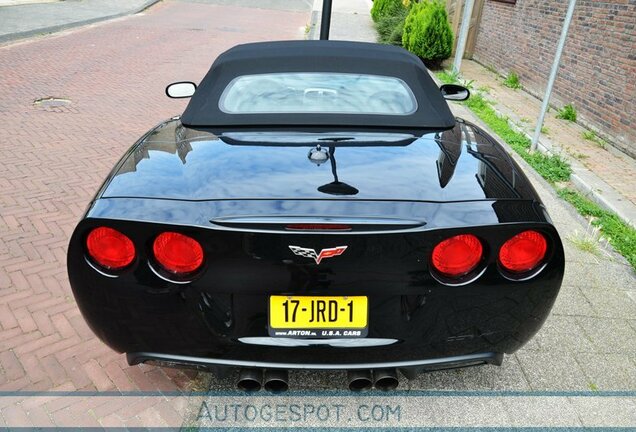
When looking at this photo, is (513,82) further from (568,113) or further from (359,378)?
(359,378)

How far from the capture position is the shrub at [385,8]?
15922mm

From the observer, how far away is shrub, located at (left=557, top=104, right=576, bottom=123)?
7639mm

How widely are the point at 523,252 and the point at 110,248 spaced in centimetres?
154

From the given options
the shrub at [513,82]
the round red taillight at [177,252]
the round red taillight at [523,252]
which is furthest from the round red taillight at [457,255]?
the shrub at [513,82]

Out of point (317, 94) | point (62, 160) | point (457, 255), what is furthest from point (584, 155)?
point (62, 160)

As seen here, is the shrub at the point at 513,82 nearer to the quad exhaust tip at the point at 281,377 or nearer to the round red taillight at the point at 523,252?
the round red taillight at the point at 523,252

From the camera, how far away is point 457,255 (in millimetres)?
1870

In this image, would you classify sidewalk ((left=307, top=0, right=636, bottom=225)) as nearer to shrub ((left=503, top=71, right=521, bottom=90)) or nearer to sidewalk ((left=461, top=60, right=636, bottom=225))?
sidewalk ((left=461, top=60, right=636, bottom=225))

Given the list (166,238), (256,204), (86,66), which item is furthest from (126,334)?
(86,66)

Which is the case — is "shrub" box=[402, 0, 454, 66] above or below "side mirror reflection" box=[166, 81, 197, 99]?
below

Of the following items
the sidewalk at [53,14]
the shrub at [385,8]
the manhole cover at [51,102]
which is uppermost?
the shrub at [385,8]

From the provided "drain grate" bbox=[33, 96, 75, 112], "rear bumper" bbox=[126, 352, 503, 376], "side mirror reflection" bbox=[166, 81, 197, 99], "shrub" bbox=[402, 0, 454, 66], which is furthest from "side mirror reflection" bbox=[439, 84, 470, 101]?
"shrub" bbox=[402, 0, 454, 66]

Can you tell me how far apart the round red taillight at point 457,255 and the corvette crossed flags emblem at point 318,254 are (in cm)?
35

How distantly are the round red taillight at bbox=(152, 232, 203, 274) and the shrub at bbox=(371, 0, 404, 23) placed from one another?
1552 centimetres
